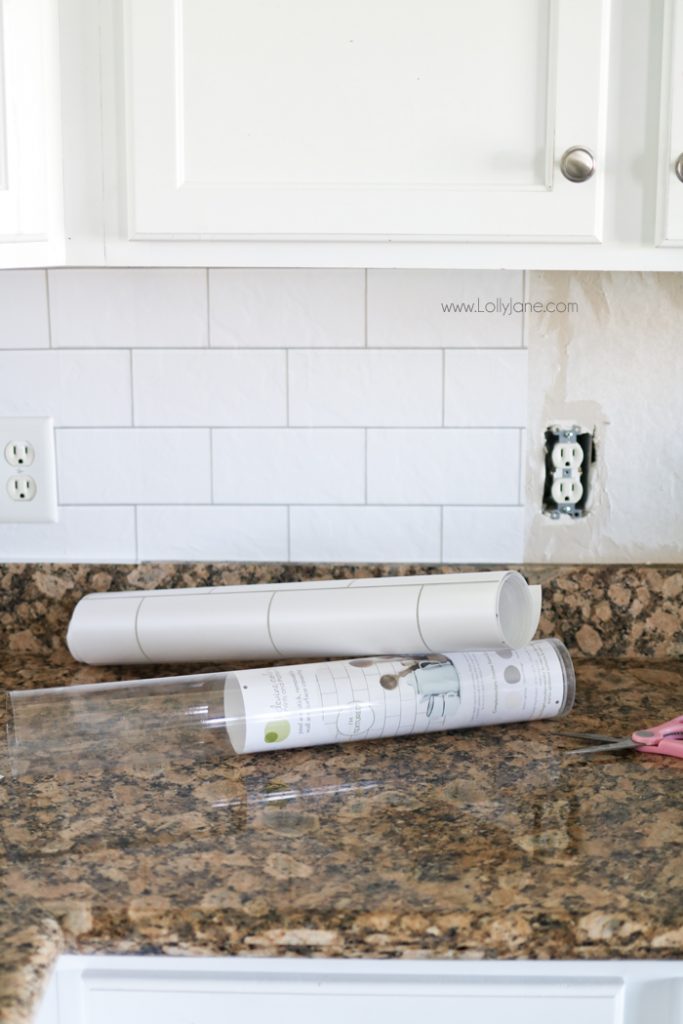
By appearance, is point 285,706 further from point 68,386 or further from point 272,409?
point 68,386

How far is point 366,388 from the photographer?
1497 mm

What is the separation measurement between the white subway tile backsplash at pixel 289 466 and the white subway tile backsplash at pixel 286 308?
120mm

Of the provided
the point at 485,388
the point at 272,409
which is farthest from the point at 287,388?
the point at 485,388

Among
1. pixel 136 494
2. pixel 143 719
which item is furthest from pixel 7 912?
pixel 136 494

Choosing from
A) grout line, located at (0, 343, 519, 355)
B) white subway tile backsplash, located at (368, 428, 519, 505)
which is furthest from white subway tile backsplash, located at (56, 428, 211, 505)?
white subway tile backsplash, located at (368, 428, 519, 505)

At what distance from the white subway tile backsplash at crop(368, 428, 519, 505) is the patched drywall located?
0.12ft

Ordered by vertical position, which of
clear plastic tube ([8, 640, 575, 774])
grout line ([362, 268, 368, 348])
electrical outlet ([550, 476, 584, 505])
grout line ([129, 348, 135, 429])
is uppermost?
grout line ([362, 268, 368, 348])

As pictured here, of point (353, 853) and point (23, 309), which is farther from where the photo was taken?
point (23, 309)

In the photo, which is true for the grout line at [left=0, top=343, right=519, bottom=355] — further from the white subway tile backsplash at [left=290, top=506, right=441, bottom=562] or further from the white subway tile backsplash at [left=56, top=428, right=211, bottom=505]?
the white subway tile backsplash at [left=290, top=506, right=441, bottom=562]

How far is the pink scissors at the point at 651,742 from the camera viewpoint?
1.19 m

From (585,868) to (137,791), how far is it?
0.43 m

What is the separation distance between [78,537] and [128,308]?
31 cm

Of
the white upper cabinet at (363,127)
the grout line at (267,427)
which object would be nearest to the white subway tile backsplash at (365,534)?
the grout line at (267,427)

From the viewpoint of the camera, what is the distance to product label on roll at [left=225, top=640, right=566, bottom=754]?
1.16 metres
